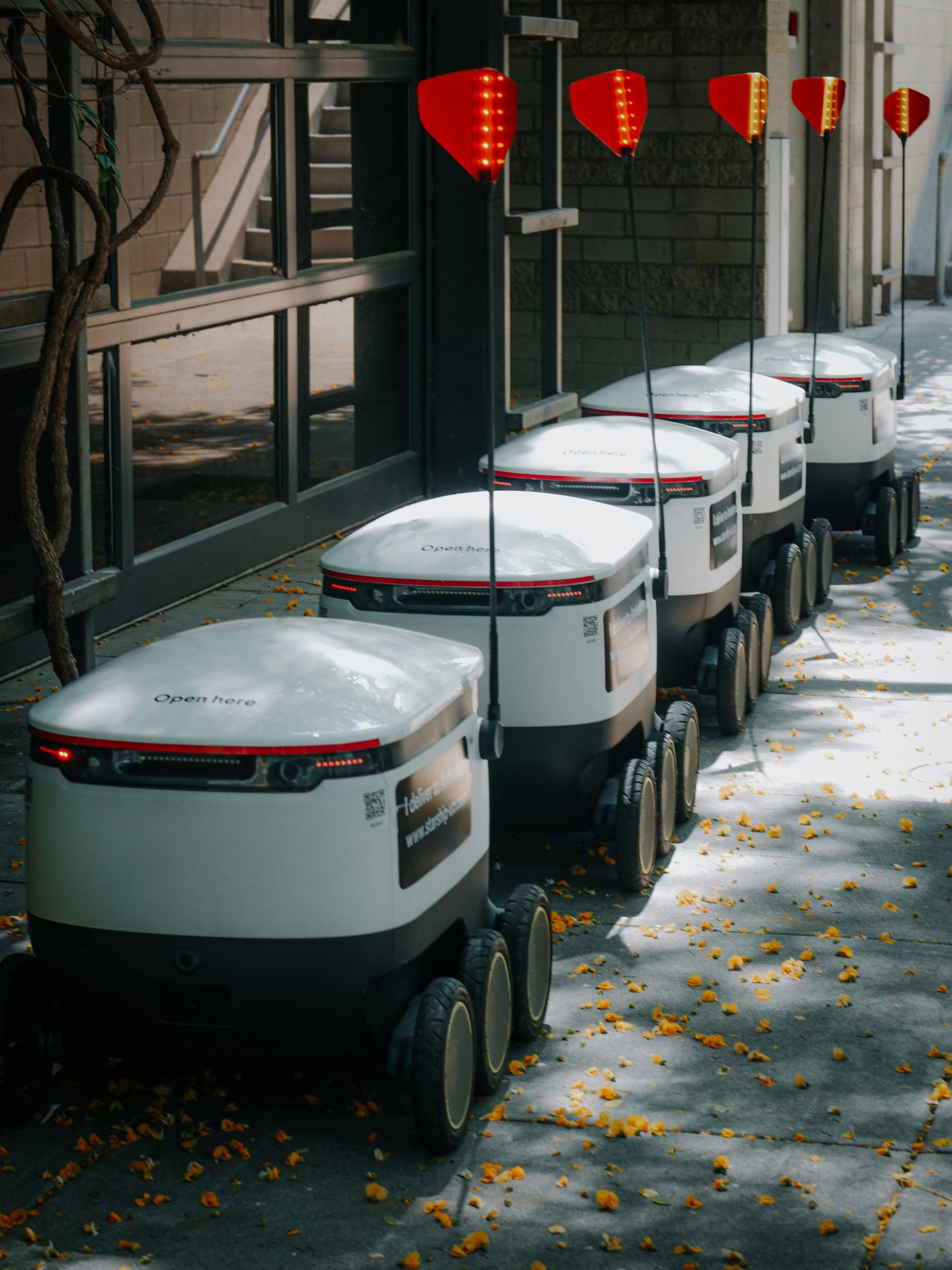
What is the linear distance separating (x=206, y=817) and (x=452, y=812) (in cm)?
73

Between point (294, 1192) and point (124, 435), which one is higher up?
point (124, 435)

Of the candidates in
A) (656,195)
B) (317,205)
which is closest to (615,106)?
(317,205)

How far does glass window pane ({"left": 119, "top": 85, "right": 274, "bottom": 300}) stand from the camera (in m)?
9.34

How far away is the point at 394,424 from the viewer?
12.7 metres

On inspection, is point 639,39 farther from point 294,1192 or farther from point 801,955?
point 294,1192

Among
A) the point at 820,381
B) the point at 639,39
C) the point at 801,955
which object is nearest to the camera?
the point at 801,955

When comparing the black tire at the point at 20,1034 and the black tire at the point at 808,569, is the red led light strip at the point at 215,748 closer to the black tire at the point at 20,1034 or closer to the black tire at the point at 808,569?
the black tire at the point at 20,1034

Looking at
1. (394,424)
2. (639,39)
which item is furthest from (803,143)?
(394,424)

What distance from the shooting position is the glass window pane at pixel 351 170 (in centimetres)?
1118

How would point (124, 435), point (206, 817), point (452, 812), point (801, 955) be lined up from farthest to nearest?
point (124, 435) → point (801, 955) → point (452, 812) → point (206, 817)

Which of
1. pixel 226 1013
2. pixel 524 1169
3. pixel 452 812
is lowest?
pixel 524 1169

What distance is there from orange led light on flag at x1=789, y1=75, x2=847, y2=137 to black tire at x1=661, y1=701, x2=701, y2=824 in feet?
17.1

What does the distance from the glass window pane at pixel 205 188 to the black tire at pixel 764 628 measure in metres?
3.58

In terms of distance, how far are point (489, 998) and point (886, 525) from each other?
7.03 meters
